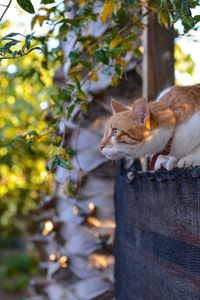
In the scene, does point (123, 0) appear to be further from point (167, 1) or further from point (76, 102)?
point (76, 102)

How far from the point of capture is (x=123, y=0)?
1607mm

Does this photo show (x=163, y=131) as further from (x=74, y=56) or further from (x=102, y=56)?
(x=74, y=56)

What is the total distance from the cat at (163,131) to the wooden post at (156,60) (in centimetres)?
47

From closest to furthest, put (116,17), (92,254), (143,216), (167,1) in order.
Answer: (167,1), (143,216), (116,17), (92,254)

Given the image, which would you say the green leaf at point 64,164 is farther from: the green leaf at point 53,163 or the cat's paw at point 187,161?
the cat's paw at point 187,161

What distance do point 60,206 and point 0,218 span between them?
160 inches

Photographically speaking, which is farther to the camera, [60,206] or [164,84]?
[60,206]

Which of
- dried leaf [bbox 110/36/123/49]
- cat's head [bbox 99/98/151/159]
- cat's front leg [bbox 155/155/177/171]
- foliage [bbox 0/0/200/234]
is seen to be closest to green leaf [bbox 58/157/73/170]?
foliage [bbox 0/0/200/234]

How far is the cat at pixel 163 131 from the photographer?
1.43 m

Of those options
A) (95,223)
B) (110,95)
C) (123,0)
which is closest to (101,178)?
(95,223)

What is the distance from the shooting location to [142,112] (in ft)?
4.77

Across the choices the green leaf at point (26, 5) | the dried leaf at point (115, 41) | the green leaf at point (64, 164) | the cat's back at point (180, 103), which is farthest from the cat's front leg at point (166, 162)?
the green leaf at point (26, 5)

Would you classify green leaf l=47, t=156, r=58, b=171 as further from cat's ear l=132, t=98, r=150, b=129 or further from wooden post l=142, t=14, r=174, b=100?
wooden post l=142, t=14, r=174, b=100

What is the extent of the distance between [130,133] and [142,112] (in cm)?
7
